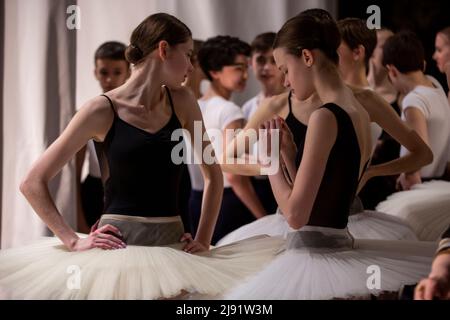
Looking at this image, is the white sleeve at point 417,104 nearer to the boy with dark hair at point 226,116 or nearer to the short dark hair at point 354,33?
the short dark hair at point 354,33

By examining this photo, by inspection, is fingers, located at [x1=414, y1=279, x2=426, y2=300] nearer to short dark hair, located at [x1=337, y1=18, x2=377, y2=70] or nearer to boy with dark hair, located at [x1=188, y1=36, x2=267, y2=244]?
short dark hair, located at [x1=337, y1=18, x2=377, y2=70]

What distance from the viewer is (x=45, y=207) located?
99.0 inches

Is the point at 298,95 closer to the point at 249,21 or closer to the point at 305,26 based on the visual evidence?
the point at 305,26

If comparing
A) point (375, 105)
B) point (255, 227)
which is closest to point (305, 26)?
point (375, 105)

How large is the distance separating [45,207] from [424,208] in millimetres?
1490

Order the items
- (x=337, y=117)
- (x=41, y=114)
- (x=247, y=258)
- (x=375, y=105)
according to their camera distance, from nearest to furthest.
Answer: (x=337, y=117)
(x=247, y=258)
(x=375, y=105)
(x=41, y=114)

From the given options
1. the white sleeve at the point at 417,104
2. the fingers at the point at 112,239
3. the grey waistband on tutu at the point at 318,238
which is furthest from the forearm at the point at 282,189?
the white sleeve at the point at 417,104

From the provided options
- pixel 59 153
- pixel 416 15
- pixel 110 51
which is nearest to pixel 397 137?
pixel 416 15

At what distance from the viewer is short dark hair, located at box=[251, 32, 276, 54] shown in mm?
4148

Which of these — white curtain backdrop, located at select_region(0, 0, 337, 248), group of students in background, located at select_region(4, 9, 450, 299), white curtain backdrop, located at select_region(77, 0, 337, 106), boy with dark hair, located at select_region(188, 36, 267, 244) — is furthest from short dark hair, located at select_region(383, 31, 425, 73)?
white curtain backdrop, located at select_region(0, 0, 337, 248)

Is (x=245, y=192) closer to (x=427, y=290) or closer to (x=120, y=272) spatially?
(x=120, y=272)

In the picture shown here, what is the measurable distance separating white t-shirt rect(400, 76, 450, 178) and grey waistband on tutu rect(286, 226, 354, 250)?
35.6 inches

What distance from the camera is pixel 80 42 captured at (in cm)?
384

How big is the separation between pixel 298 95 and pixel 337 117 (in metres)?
0.18
